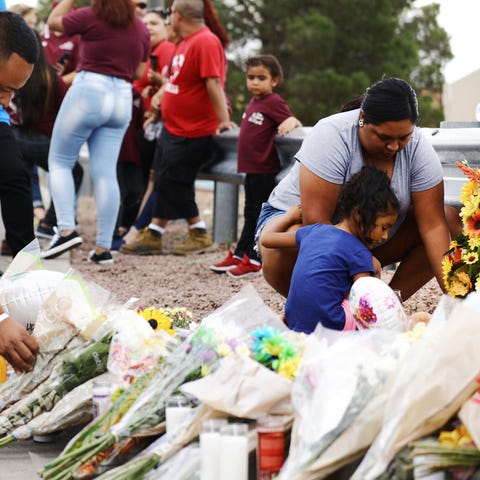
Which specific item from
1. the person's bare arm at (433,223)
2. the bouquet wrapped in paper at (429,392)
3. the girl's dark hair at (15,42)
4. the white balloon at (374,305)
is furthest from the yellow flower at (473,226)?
the girl's dark hair at (15,42)

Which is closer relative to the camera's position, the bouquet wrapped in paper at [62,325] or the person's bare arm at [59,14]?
the bouquet wrapped in paper at [62,325]

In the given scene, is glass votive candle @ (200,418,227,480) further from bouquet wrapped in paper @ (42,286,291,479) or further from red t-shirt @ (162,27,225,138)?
red t-shirt @ (162,27,225,138)

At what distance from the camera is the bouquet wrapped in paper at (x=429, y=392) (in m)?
2.66

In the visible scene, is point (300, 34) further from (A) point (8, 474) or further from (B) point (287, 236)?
(A) point (8, 474)

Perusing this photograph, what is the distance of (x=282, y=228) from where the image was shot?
4.93m

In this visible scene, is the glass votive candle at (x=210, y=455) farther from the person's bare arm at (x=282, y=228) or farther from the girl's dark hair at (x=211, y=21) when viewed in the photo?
the girl's dark hair at (x=211, y=21)

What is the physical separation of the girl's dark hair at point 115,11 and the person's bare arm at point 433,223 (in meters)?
3.76

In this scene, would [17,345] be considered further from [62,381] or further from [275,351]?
[275,351]

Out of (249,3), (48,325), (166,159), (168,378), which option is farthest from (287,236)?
(249,3)

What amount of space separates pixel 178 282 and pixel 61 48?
3169mm

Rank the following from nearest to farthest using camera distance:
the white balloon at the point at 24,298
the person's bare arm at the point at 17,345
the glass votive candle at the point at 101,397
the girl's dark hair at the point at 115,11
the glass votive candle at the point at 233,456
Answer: the glass votive candle at the point at 233,456, the glass votive candle at the point at 101,397, the person's bare arm at the point at 17,345, the white balloon at the point at 24,298, the girl's dark hair at the point at 115,11

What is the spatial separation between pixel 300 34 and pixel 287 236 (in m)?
17.7

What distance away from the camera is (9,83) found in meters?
4.72

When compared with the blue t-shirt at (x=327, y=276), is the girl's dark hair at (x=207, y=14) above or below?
above
